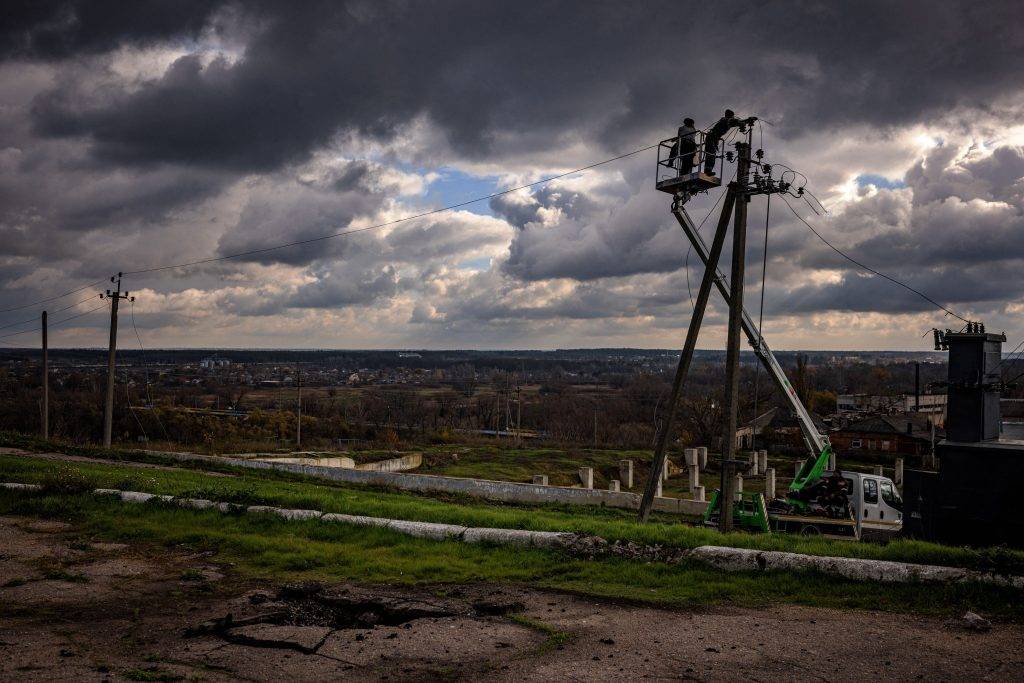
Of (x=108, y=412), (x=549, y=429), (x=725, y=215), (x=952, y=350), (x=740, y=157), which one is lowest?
(x=549, y=429)

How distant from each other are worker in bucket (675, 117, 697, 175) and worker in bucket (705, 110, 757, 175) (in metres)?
0.26

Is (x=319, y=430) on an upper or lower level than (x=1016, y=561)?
lower

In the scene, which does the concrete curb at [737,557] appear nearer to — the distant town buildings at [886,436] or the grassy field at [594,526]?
the grassy field at [594,526]

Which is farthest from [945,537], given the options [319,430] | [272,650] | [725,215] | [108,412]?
[319,430]

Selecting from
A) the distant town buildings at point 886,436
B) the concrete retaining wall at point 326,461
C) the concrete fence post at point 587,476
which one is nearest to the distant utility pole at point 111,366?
the concrete retaining wall at point 326,461

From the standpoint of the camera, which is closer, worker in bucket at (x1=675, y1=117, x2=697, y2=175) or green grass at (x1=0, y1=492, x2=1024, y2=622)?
green grass at (x1=0, y1=492, x2=1024, y2=622)

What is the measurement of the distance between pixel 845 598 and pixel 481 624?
11.9ft

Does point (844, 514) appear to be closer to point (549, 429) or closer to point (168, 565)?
point (168, 565)

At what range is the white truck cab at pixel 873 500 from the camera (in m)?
17.1

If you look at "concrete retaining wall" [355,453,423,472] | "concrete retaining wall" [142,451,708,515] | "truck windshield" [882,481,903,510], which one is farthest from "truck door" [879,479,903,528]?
"concrete retaining wall" [355,453,423,472]

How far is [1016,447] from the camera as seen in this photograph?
1139 cm

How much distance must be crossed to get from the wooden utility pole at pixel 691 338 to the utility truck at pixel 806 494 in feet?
0.70

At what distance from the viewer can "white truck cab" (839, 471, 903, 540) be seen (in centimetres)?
1708

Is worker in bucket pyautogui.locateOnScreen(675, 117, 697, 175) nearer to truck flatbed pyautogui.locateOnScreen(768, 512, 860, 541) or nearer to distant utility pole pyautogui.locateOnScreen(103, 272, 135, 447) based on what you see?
truck flatbed pyautogui.locateOnScreen(768, 512, 860, 541)
